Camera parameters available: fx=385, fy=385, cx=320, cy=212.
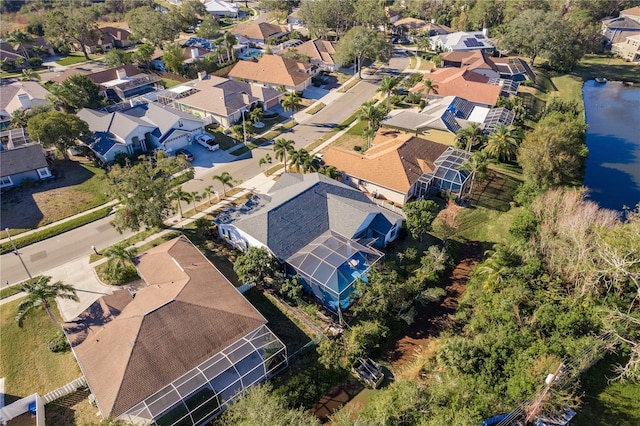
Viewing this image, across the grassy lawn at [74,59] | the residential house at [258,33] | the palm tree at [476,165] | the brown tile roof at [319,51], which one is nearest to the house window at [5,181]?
the palm tree at [476,165]

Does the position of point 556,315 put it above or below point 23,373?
above

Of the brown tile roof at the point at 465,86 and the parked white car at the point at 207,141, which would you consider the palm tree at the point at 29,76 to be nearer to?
the parked white car at the point at 207,141

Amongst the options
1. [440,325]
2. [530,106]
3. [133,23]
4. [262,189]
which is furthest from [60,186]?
[530,106]

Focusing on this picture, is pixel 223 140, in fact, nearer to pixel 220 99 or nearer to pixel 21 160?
pixel 220 99

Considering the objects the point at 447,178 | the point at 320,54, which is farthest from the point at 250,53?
the point at 447,178

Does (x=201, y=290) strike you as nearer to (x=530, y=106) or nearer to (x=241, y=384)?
(x=241, y=384)

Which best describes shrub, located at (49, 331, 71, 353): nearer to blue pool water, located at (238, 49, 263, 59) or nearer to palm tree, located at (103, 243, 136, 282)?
palm tree, located at (103, 243, 136, 282)

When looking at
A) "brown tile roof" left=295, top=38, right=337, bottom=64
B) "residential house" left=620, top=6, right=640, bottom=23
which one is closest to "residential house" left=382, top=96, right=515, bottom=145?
"brown tile roof" left=295, top=38, right=337, bottom=64
